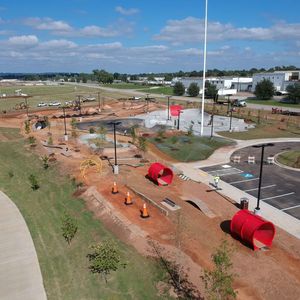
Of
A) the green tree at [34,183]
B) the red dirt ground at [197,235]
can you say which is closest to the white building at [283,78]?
the red dirt ground at [197,235]

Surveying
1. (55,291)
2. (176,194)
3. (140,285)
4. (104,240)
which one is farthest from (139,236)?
(176,194)

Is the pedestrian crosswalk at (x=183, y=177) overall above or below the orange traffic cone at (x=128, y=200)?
below

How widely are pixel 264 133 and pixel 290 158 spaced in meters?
19.5

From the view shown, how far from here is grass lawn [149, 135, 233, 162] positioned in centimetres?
4591

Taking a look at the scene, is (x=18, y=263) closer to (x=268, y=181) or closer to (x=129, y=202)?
(x=129, y=202)

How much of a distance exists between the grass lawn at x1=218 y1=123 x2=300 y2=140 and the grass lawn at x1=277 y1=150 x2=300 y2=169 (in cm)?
1243

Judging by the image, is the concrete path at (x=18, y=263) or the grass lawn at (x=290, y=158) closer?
the concrete path at (x=18, y=263)

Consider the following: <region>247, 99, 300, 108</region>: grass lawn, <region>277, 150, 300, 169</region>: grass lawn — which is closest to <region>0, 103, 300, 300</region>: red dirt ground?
<region>277, 150, 300, 169</region>: grass lawn

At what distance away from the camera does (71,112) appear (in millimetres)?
93750

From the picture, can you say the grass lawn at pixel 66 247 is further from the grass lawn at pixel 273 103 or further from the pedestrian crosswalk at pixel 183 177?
the grass lawn at pixel 273 103

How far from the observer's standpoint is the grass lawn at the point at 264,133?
2351 inches

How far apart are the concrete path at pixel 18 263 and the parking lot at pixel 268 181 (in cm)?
2042

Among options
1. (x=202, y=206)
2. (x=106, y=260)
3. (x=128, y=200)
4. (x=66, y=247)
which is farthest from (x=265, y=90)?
(x=106, y=260)

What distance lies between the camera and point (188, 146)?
49719 mm
